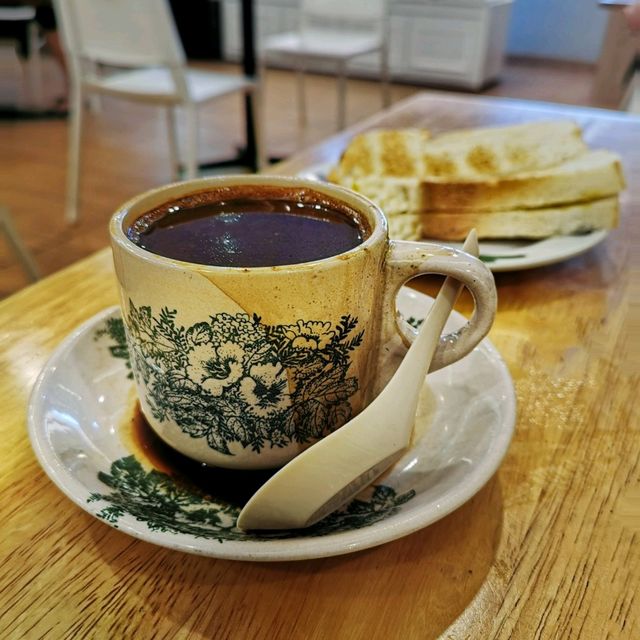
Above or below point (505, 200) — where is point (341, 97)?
below

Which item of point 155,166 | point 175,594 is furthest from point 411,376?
point 155,166

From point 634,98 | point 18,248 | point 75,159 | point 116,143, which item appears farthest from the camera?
point 116,143

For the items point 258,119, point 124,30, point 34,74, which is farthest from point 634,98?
point 34,74

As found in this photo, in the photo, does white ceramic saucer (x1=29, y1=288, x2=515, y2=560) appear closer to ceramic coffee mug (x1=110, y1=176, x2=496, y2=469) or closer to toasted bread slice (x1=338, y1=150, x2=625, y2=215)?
ceramic coffee mug (x1=110, y1=176, x2=496, y2=469)

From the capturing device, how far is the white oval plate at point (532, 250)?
64cm

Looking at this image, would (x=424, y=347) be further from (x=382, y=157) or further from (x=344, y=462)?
(x=382, y=157)

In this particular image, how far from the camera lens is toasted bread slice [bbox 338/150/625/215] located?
729mm

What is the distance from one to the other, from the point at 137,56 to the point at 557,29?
4011mm

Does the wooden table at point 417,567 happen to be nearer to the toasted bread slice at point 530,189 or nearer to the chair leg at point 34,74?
the toasted bread slice at point 530,189

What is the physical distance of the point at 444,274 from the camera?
1.21 ft

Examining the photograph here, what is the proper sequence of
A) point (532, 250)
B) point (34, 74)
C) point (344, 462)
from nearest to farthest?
point (344, 462) → point (532, 250) → point (34, 74)

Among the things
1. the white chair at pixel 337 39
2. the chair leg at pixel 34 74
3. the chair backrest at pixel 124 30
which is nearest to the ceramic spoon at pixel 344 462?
the chair backrest at pixel 124 30

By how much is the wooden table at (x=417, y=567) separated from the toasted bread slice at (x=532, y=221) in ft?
0.87

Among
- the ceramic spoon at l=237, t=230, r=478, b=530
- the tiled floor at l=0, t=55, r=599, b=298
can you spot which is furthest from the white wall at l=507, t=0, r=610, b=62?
the ceramic spoon at l=237, t=230, r=478, b=530
